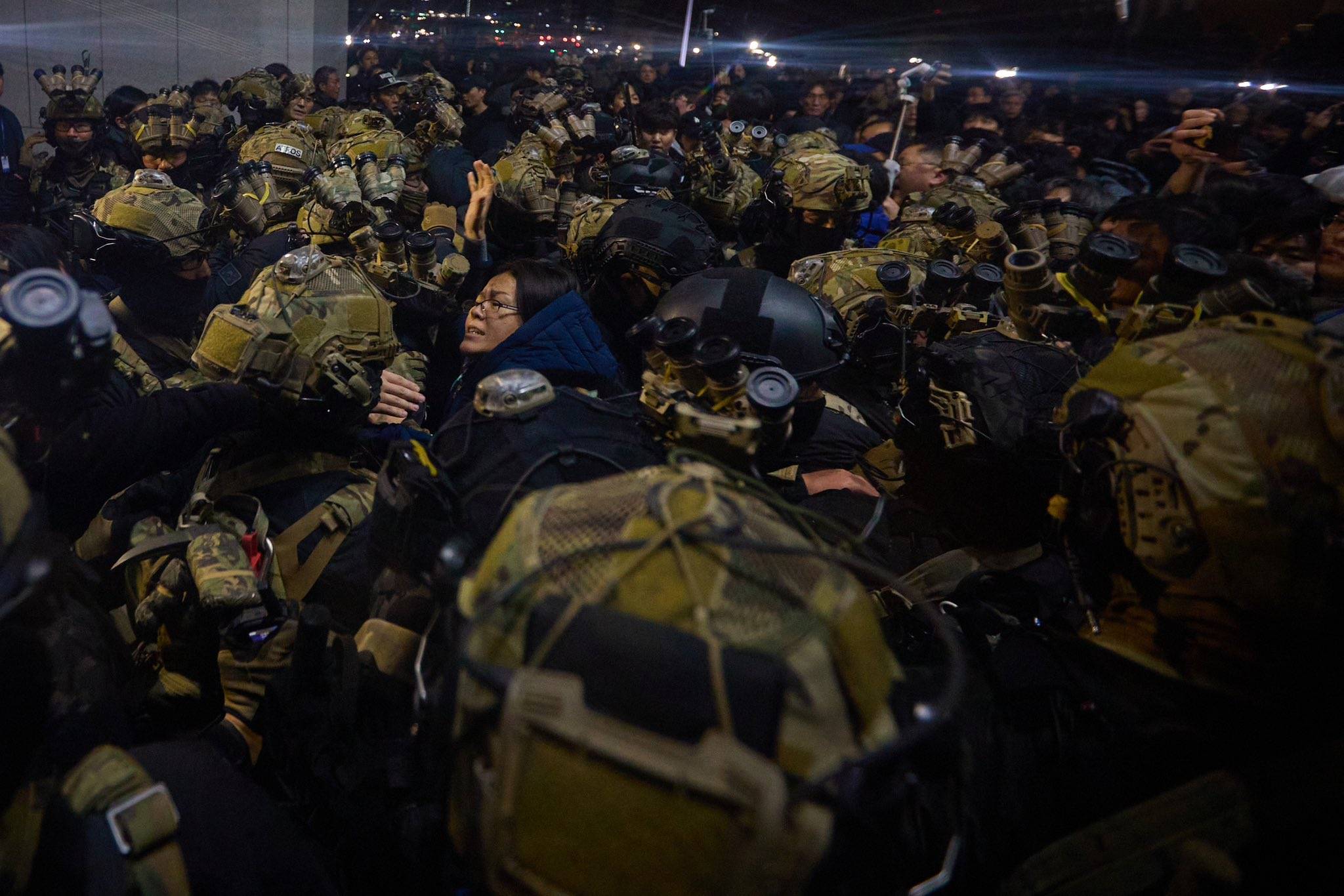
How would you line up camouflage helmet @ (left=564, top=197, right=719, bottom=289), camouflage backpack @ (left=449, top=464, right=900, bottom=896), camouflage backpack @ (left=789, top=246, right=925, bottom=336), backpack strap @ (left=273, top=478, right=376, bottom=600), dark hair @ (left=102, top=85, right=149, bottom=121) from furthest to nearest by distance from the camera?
1. dark hair @ (left=102, top=85, right=149, bottom=121)
2. camouflage helmet @ (left=564, top=197, right=719, bottom=289)
3. camouflage backpack @ (left=789, top=246, right=925, bottom=336)
4. backpack strap @ (left=273, top=478, right=376, bottom=600)
5. camouflage backpack @ (left=449, top=464, right=900, bottom=896)

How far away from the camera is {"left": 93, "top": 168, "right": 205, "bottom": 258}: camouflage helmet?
4.32 meters

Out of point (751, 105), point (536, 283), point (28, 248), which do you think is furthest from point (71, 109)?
point (751, 105)

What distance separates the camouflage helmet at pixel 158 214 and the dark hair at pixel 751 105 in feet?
28.0

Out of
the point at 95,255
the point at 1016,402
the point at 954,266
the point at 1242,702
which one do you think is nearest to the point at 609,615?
the point at 1242,702

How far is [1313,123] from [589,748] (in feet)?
36.6

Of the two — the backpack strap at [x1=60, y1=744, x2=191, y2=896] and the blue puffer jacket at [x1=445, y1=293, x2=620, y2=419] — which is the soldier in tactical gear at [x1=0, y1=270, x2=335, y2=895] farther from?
the blue puffer jacket at [x1=445, y1=293, x2=620, y2=419]

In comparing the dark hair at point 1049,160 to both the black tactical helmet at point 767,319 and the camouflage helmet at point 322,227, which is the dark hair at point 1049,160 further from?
the camouflage helmet at point 322,227

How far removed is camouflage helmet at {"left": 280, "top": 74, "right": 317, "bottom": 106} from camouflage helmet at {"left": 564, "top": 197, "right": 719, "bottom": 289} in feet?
26.5

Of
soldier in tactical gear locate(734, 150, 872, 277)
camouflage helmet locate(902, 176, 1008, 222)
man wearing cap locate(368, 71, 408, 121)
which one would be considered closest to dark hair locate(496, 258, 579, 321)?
soldier in tactical gear locate(734, 150, 872, 277)

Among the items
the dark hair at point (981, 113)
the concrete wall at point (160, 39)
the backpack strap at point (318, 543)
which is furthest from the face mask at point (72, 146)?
the dark hair at point (981, 113)

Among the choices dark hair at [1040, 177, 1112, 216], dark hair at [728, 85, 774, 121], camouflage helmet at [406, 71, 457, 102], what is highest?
dark hair at [728, 85, 774, 121]

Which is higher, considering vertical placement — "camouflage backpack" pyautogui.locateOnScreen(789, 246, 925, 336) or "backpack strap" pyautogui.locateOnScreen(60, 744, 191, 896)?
"camouflage backpack" pyautogui.locateOnScreen(789, 246, 925, 336)

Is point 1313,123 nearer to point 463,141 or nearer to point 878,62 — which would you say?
point 463,141

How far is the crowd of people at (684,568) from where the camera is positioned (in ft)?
4.36
